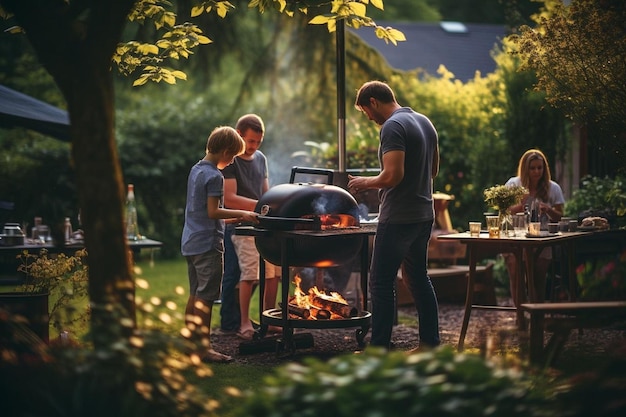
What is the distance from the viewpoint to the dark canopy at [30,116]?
370 inches

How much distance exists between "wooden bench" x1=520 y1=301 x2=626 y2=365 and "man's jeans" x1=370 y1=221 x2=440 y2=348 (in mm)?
1309

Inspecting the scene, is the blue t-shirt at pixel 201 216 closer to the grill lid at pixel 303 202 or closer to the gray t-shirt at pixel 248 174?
the grill lid at pixel 303 202

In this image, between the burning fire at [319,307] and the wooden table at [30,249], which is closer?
the burning fire at [319,307]

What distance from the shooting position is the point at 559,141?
1194 centimetres

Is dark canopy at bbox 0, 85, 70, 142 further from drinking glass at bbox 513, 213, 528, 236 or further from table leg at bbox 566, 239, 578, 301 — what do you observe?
table leg at bbox 566, 239, 578, 301

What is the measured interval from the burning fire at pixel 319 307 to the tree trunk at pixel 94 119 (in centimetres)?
315

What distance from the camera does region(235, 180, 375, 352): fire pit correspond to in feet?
23.6

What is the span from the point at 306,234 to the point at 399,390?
3.49 meters

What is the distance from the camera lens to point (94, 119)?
4504 mm

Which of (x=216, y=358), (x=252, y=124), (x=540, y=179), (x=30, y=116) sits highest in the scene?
(x=30, y=116)

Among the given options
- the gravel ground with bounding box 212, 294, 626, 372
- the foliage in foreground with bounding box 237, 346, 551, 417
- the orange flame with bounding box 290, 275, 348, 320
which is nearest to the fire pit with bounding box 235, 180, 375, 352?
the orange flame with bounding box 290, 275, 348, 320

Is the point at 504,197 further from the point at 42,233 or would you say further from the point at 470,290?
the point at 42,233

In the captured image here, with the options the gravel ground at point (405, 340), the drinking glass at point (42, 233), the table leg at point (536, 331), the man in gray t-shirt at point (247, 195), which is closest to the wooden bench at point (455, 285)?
the gravel ground at point (405, 340)

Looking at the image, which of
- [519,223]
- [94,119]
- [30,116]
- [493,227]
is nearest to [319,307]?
[493,227]
